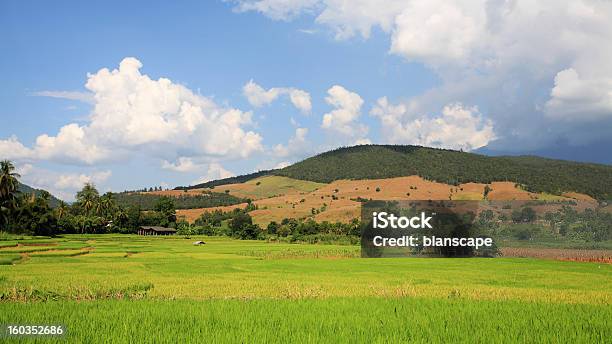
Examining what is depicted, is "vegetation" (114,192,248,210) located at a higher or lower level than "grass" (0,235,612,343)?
higher

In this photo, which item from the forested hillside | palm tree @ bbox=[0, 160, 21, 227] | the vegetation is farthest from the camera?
the vegetation

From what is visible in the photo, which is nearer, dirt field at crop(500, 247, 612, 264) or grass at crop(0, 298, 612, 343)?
grass at crop(0, 298, 612, 343)

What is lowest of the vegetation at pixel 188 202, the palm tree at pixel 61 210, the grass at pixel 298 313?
the grass at pixel 298 313

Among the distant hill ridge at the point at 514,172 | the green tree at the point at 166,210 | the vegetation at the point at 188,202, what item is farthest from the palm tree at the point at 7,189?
the distant hill ridge at the point at 514,172

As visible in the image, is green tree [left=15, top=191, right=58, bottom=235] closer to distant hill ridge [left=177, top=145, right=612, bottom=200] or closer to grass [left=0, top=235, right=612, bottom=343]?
grass [left=0, top=235, right=612, bottom=343]

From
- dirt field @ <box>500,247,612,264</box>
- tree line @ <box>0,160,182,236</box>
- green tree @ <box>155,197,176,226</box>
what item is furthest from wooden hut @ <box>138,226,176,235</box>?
dirt field @ <box>500,247,612,264</box>

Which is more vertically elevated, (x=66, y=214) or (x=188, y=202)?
(x=188, y=202)

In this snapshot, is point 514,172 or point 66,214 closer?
point 66,214

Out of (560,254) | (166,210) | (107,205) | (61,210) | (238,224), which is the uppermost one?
(107,205)

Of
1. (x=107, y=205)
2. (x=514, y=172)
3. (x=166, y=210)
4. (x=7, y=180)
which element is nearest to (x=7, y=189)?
(x=7, y=180)

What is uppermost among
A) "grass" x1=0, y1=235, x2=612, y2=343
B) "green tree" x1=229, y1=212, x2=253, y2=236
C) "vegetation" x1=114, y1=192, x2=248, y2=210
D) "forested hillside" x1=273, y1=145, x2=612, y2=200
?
"forested hillside" x1=273, y1=145, x2=612, y2=200

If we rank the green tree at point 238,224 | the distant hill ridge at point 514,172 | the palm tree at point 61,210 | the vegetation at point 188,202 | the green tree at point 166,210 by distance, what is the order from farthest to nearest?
the vegetation at point 188,202
the green tree at point 166,210
the distant hill ridge at point 514,172
the green tree at point 238,224
the palm tree at point 61,210

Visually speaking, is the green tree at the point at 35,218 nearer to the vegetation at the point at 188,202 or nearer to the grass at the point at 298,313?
the grass at the point at 298,313

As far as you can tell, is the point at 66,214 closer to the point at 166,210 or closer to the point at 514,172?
the point at 166,210
